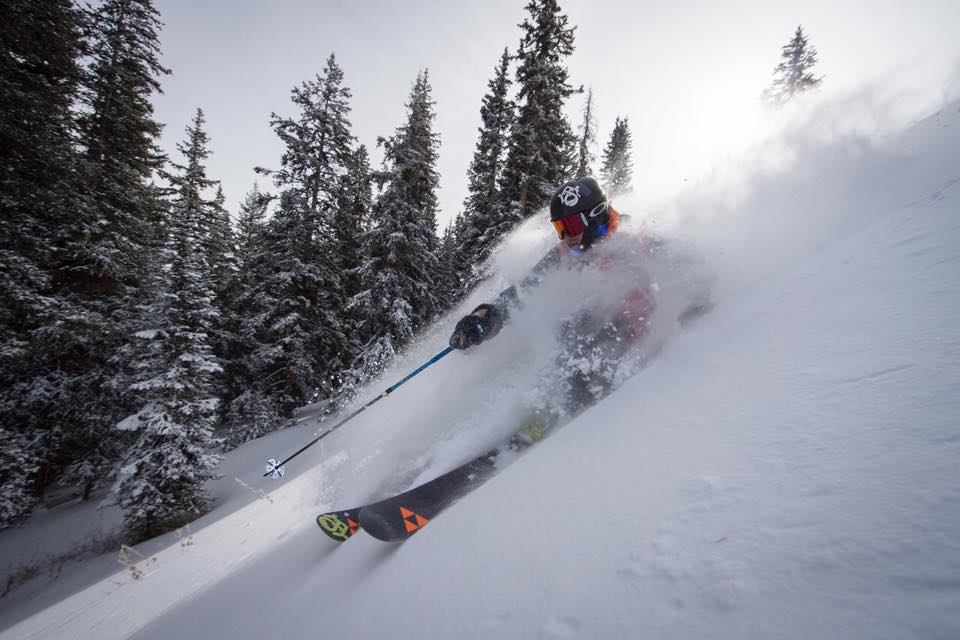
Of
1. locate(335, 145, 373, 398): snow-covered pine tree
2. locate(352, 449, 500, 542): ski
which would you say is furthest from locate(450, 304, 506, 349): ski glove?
locate(335, 145, 373, 398): snow-covered pine tree

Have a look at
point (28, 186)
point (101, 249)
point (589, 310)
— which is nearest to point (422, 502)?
point (589, 310)

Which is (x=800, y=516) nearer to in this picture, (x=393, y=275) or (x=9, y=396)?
(x=393, y=275)

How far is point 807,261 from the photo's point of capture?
3588 mm

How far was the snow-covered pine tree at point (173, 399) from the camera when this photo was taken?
9984mm

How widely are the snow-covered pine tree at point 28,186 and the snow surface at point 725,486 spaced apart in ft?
28.0

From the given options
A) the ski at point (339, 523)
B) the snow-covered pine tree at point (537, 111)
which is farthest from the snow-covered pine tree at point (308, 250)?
the ski at point (339, 523)

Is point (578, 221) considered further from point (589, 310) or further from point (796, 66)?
point (796, 66)

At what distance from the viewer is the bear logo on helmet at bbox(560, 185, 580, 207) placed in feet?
14.9

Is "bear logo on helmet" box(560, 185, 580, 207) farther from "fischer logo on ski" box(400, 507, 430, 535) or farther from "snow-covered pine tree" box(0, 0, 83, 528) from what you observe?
"snow-covered pine tree" box(0, 0, 83, 528)

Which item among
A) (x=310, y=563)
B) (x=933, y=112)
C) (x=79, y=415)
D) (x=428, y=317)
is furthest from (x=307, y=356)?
(x=933, y=112)

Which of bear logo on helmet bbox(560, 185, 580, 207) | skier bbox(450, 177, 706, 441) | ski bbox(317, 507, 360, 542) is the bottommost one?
ski bbox(317, 507, 360, 542)

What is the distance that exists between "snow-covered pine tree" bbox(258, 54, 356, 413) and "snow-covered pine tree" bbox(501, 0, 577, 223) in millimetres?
8742

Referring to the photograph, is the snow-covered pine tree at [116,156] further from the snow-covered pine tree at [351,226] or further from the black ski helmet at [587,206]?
the black ski helmet at [587,206]

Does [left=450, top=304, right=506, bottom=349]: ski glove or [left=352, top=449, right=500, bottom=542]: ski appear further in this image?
[left=450, top=304, right=506, bottom=349]: ski glove
